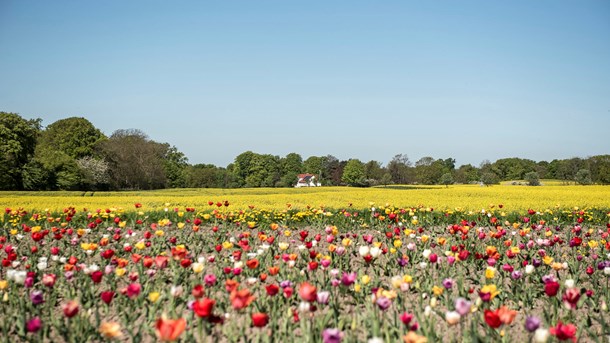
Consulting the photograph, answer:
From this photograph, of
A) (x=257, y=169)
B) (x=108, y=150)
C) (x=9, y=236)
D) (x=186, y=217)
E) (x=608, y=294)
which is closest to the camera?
(x=608, y=294)

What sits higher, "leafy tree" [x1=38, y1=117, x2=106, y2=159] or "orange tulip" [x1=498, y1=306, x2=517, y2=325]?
Answer: "leafy tree" [x1=38, y1=117, x2=106, y2=159]

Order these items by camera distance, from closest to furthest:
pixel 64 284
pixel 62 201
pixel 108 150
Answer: pixel 64 284 < pixel 62 201 < pixel 108 150

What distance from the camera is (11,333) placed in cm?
439

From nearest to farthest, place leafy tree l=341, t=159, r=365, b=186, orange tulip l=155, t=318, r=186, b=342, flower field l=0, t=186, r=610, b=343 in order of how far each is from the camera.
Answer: orange tulip l=155, t=318, r=186, b=342, flower field l=0, t=186, r=610, b=343, leafy tree l=341, t=159, r=365, b=186

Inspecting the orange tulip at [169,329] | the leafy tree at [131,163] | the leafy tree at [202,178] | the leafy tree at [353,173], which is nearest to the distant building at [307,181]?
the leafy tree at [353,173]

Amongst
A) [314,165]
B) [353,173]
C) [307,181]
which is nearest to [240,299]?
[353,173]

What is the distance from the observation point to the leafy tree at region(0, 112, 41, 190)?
117 feet

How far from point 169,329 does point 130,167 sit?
5609 cm

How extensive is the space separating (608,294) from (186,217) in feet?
32.3

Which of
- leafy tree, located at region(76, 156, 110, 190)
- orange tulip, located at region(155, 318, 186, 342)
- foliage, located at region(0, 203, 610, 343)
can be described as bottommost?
foliage, located at region(0, 203, 610, 343)

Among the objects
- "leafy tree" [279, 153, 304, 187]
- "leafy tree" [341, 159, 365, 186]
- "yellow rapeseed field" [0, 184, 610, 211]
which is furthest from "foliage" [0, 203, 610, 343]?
"leafy tree" [279, 153, 304, 187]

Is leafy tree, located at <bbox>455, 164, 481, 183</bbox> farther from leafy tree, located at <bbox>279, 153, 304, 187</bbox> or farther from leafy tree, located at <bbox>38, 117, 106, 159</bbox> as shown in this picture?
leafy tree, located at <bbox>38, 117, 106, 159</bbox>

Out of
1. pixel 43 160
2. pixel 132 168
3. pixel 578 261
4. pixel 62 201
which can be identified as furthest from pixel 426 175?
pixel 578 261

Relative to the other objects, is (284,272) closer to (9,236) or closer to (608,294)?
(608,294)
